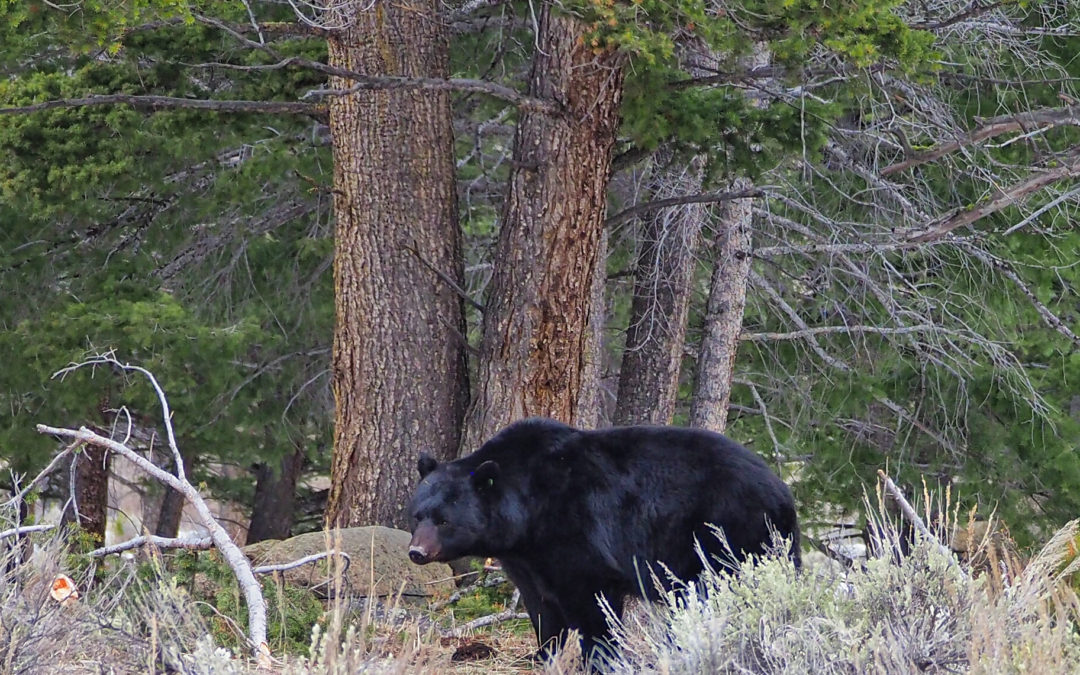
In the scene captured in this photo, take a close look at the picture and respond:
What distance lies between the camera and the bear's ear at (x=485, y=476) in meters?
6.03

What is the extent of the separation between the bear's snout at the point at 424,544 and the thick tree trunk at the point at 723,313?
519 cm

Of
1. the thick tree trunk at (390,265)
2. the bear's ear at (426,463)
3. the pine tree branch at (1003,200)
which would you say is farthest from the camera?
the pine tree branch at (1003,200)

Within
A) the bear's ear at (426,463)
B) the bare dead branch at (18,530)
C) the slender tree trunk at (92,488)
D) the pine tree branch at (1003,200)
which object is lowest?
the slender tree trunk at (92,488)

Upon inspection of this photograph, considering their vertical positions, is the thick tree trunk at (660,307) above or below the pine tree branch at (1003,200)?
below

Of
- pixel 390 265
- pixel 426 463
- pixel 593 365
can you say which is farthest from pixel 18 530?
pixel 593 365

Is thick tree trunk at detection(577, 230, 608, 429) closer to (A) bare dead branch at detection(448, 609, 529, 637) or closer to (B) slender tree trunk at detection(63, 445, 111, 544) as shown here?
(A) bare dead branch at detection(448, 609, 529, 637)

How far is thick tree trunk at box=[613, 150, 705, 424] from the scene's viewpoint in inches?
414

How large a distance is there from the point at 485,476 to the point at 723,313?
16.9 feet

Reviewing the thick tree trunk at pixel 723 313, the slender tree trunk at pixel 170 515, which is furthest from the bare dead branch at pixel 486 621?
the slender tree trunk at pixel 170 515

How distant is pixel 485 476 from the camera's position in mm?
6078

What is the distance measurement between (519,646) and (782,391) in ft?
21.8

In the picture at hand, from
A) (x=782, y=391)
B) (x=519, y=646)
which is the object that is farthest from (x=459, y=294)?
(x=782, y=391)

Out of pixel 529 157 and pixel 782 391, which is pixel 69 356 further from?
pixel 782 391

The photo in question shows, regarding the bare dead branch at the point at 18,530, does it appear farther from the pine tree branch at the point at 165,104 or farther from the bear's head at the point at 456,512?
the pine tree branch at the point at 165,104
